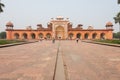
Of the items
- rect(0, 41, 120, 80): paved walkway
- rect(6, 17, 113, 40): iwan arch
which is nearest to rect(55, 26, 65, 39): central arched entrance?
rect(6, 17, 113, 40): iwan arch

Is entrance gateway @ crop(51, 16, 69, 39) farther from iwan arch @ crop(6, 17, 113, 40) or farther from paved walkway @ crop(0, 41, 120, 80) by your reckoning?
paved walkway @ crop(0, 41, 120, 80)

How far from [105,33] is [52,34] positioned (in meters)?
19.2

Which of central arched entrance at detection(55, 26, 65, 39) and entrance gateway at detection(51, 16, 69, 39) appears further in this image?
central arched entrance at detection(55, 26, 65, 39)

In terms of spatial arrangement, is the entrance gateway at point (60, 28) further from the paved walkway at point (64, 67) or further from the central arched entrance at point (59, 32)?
the paved walkway at point (64, 67)

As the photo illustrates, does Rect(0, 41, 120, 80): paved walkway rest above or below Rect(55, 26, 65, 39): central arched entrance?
below

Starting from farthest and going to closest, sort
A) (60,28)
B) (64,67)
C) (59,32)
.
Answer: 1. (59,32)
2. (60,28)
3. (64,67)

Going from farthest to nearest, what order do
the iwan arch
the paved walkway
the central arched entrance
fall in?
the central arched entrance → the iwan arch → the paved walkway

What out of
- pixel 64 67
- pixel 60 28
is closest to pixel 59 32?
pixel 60 28

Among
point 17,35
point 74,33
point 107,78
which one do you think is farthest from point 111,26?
point 107,78

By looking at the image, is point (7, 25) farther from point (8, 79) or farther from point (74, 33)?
point (8, 79)

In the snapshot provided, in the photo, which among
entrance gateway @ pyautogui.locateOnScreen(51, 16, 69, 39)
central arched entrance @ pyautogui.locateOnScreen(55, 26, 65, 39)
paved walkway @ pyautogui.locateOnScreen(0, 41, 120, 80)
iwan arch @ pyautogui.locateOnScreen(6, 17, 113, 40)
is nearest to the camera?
paved walkway @ pyautogui.locateOnScreen(0, 41, 120, 80)

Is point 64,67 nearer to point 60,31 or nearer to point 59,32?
point 60,31

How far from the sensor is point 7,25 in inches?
2685

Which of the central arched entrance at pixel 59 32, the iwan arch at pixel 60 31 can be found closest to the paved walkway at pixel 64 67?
the iwan arch at pixel 60 31
